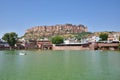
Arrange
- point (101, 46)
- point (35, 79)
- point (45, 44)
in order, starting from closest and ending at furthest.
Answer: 1. point (35, 79)
2. point (101, 46)
3. point (45, 44)

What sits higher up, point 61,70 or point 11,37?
point 11,37

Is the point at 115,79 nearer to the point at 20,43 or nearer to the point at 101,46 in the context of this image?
the point at 101,46

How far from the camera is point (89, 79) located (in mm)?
20906

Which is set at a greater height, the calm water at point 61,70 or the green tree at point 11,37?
the green tree at point 11,37

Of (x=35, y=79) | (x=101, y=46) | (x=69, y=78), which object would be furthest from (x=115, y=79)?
(x=101, y=46)

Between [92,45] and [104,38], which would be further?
[104,38]

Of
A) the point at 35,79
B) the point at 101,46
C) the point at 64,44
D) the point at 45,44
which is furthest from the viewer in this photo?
the point at 45,44

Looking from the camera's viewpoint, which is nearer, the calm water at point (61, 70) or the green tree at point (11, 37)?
the calm water at point (61, 70)

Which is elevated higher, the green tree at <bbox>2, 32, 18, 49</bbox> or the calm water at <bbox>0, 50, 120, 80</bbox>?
the green tree at <bbox>2, 32, 18, 49</bbox>

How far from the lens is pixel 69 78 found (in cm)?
2136

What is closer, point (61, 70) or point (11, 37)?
point (61, 70)

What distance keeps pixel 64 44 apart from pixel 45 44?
14.2 m

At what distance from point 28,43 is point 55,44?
1831 centimetres

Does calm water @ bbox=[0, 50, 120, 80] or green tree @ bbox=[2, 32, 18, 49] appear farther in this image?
green tree @ bbox=[2, 32, 18, 49]
